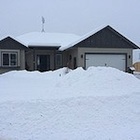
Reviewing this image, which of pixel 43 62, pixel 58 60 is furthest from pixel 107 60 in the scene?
pixel 43 62

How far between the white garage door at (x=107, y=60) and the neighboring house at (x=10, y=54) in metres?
6.03

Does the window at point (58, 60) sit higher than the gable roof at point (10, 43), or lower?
lower

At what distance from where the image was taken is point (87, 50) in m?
28.1

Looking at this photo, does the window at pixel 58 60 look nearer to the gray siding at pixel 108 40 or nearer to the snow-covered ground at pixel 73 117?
the gray siding at pixel 108 40

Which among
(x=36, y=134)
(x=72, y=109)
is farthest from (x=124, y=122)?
(x=36, y=134)

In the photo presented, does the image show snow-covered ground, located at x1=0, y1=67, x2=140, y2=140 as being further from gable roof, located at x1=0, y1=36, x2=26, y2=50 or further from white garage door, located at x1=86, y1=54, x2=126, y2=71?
gable roof, located at x1=0, y1=36, x2=26, y2=50

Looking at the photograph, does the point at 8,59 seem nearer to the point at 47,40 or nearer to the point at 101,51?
the point at 47,40

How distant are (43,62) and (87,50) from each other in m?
5.13

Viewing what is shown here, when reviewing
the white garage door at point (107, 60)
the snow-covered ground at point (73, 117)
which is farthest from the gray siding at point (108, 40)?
the snow-covered ground at point (73, 117)

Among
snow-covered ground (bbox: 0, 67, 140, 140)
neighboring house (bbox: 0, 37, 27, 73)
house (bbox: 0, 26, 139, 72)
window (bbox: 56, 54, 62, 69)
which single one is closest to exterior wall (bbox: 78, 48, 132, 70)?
house (bbox: 0, 26, 139, 72)

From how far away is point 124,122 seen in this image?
8.91 metres

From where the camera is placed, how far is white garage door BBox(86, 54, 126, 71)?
2817 centimetres

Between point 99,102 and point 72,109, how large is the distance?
1099mm

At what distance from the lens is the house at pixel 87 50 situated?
91.7ft
